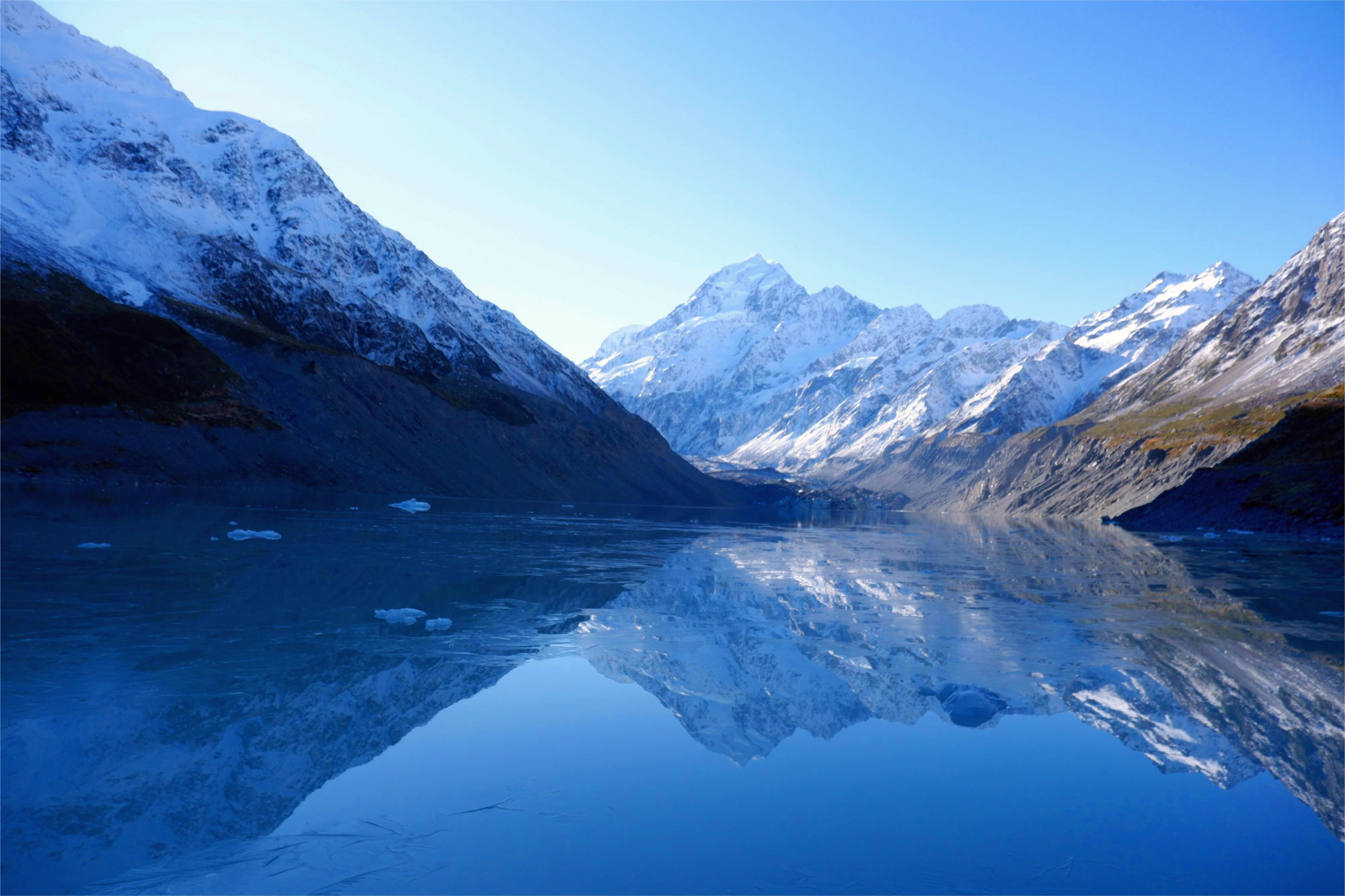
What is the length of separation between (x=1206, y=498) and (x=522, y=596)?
97355mm

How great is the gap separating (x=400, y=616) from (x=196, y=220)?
163633 millimetres

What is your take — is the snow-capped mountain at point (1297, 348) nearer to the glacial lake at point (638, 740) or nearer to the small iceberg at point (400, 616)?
the glacial lake at point (638, 740)

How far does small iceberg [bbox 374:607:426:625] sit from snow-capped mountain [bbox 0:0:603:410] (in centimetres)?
11676

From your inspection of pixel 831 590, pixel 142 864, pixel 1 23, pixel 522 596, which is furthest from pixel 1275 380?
pixel 1 23

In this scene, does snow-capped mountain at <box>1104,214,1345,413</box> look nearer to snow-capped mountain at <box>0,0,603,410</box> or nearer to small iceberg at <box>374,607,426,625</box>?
snow-capped mountain at <box>0,0,603,410</box>

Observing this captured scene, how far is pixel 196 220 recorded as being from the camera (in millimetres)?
151375

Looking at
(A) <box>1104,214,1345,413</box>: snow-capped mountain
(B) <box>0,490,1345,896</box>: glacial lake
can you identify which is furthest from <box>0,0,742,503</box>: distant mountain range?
(A) <box>1104,214,1345,413</box>: snow-capped mountain

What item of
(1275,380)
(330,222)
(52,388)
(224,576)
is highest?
(330,222)

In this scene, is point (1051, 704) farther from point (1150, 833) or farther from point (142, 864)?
point (142, 864)

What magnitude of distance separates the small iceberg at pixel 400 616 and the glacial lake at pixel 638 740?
23cm

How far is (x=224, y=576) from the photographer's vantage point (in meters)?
24.6

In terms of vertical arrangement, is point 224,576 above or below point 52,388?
below

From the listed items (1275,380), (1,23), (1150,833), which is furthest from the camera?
(1,23)

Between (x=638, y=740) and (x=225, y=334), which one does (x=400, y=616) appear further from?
(x=225, y=334)
